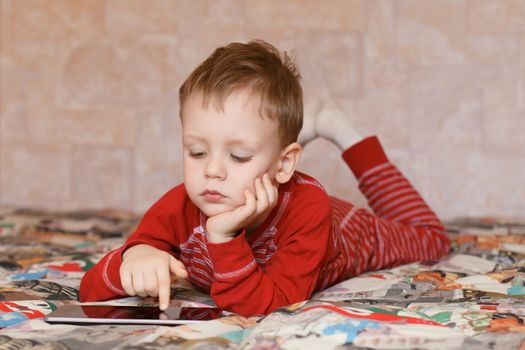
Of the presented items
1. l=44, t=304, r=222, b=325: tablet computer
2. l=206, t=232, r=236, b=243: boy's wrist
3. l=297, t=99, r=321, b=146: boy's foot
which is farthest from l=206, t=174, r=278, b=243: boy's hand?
l=297, t=99, r=321, b=146: boy's foot

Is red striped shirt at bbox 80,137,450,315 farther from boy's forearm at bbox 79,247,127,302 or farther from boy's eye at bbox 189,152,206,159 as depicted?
boy's eye at bbox 189,152,206,159

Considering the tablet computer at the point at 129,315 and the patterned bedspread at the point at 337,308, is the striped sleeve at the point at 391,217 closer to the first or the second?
the patterned bedspread at the point at 337,308

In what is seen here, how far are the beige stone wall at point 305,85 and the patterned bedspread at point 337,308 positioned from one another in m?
0.61

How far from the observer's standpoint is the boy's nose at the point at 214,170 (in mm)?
1073

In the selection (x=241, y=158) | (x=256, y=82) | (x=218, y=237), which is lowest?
(x=218, y=237)

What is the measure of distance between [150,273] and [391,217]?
0.78 metres

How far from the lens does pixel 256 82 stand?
3.71 ft

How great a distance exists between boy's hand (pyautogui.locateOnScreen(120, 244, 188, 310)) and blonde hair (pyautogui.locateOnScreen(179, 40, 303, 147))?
230mm

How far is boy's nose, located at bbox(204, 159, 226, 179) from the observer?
107cm

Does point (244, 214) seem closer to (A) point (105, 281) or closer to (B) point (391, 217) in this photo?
→ (A) point (105, 281)

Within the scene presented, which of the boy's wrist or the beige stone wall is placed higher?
the beige stone wall

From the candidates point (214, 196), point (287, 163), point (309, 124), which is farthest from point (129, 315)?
point (309, 124)

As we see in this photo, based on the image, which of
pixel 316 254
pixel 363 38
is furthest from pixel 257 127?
pixel 363 38

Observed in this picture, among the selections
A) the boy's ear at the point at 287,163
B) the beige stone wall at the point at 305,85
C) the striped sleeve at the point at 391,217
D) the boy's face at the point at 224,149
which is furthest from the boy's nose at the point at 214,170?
the beige stone wall at the point at 305,85
